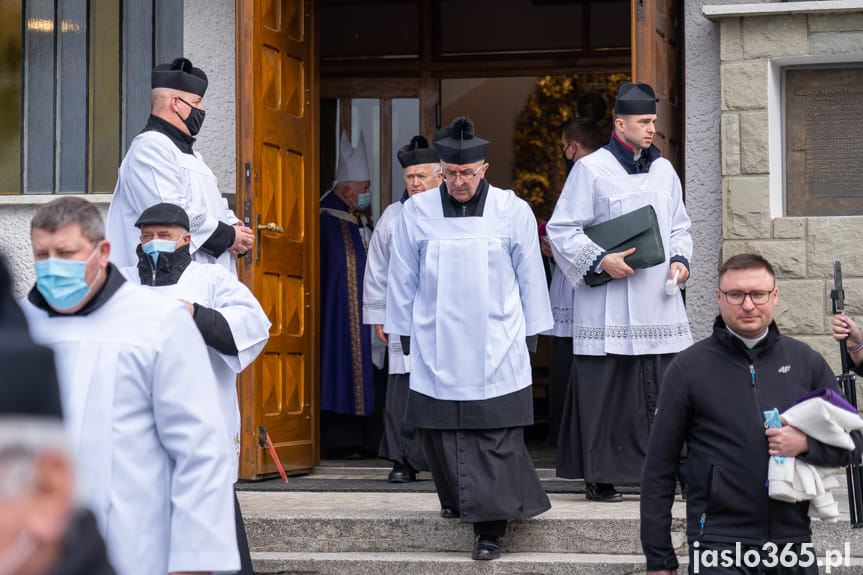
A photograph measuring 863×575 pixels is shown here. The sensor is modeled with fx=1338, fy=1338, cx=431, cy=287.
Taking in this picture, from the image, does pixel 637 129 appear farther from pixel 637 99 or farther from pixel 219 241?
pixel 219 241

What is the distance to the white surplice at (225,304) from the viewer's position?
188 inches

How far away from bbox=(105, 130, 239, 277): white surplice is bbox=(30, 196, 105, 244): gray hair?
89.7 inches

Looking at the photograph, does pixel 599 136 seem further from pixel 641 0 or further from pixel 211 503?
pixel 211 503

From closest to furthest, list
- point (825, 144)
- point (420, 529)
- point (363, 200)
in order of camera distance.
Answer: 1. point (420, 529)
2. point (825, 144)
3. point (363, 200)

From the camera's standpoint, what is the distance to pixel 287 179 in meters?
7.61

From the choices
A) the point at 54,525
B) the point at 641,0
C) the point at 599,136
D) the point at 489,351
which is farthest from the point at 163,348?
the point at 599,136

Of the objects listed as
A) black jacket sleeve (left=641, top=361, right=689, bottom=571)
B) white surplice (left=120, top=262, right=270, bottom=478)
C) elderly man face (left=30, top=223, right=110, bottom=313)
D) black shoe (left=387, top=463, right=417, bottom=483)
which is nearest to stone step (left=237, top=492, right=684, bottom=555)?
black shoe (left=387, top=463, right=417, bottom=483)

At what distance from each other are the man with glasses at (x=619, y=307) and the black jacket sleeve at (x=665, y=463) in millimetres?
2031

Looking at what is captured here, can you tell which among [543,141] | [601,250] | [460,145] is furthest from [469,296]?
[543,141]

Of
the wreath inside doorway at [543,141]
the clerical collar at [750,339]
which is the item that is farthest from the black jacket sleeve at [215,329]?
the wreath inside doorway at [543,141]

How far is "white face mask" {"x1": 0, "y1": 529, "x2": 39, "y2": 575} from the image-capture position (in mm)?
1742

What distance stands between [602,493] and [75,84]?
13.2 feet

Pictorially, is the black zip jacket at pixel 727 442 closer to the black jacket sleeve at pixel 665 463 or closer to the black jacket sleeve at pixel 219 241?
the black jacket sleeve at pixel 665 463

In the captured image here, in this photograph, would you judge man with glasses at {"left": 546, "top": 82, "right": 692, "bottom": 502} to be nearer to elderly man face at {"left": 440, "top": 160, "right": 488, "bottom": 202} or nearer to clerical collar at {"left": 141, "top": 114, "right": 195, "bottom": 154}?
elderly man face at {"left": 440, "top": 160, "right": 488, "bottom": 202}
